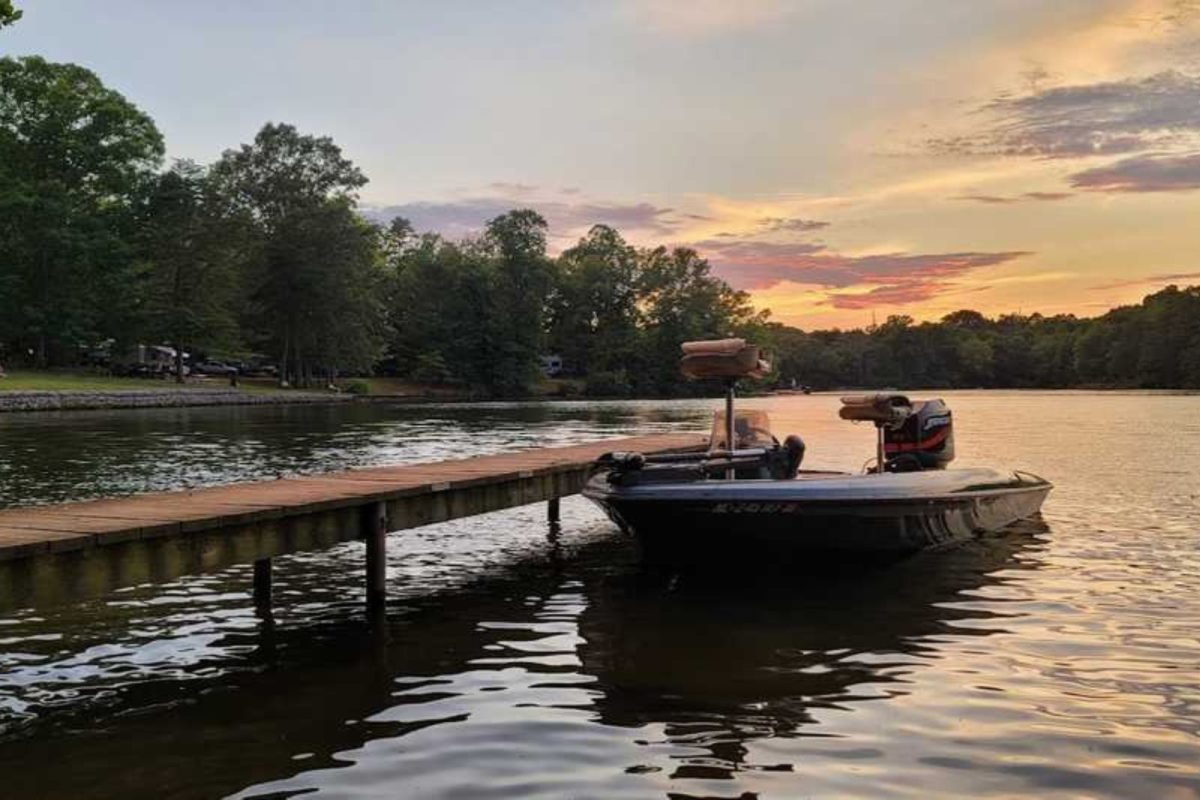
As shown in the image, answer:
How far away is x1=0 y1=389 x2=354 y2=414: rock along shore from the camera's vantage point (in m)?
48.1

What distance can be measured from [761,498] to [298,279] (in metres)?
76.0

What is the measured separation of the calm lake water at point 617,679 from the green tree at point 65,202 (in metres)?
59.8

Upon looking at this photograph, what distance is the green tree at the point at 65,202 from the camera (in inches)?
2520

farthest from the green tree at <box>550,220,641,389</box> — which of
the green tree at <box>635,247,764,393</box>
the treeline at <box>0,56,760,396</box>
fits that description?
the green tree at <box>635,247,764,393</box>

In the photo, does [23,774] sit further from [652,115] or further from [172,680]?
[652,115]

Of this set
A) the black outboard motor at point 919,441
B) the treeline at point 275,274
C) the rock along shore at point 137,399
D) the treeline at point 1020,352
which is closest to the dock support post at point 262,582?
the black outboard motor at point 919,441

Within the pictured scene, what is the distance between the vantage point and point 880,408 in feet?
46.5

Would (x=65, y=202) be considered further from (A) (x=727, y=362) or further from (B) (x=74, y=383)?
(A) (x=727, y=362)

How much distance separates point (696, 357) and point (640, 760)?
22.0 ft

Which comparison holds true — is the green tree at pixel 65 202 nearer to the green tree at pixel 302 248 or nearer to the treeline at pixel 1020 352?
the green tree at pixel 302 248

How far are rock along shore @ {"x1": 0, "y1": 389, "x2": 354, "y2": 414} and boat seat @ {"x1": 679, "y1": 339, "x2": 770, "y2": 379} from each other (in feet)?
143

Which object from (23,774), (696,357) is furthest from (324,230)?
(23,774)

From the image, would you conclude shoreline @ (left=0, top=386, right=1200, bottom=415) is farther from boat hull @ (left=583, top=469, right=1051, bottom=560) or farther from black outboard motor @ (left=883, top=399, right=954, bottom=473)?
boat hull @ (left=583, top=469, right=1051, bottom=560)

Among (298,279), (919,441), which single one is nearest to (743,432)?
(919,441)
